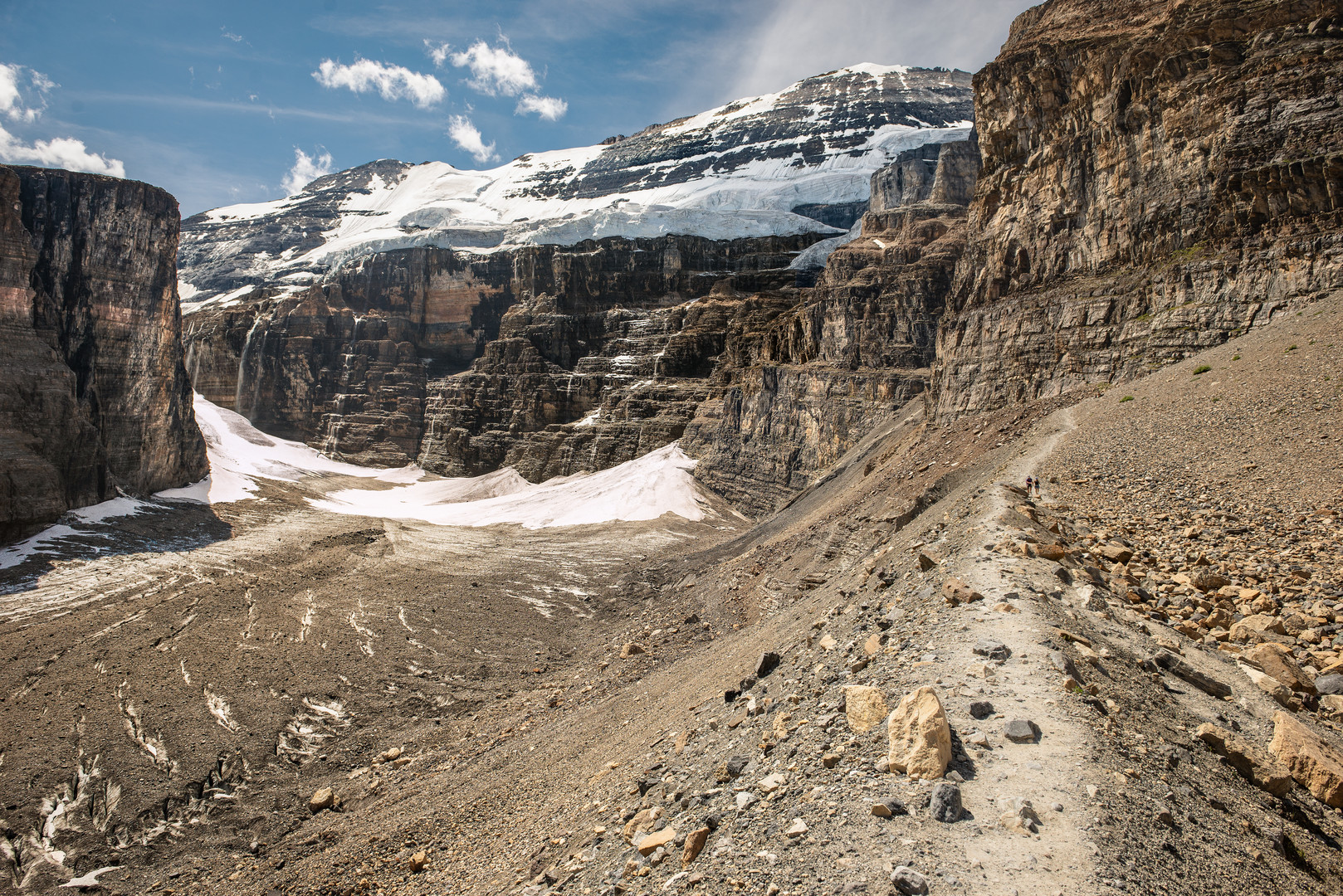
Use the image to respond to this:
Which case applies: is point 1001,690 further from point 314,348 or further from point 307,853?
point 314,348

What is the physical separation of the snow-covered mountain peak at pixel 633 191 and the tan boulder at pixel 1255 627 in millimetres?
92480

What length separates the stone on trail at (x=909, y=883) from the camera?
3.99 metres

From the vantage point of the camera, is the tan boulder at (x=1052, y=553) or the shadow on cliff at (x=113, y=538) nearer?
Result: the tan boulder at (x=1052, y=553)

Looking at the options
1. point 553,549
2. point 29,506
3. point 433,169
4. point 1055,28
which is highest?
point 433,169

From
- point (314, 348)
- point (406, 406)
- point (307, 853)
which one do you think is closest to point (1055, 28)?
point (307, 853)

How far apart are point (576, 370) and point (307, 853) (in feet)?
220

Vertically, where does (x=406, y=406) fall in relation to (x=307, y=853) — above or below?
above

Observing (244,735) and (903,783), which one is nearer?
(903,783)

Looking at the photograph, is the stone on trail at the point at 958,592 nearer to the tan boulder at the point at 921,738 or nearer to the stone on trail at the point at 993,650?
the stone on trail at the point at 993,650

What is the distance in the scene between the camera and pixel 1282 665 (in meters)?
6.45

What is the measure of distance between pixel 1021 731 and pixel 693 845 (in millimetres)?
2580

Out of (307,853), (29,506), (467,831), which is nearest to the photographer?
(467,831)

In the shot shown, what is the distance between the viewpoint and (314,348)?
86.8 m

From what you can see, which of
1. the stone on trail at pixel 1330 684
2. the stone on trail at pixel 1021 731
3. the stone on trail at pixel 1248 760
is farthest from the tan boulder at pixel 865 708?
the stone on trail at pixel 1330 684
